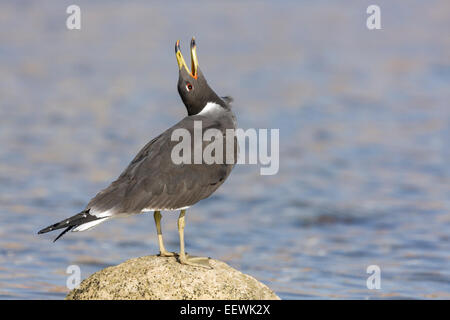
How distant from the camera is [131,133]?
2052 cm

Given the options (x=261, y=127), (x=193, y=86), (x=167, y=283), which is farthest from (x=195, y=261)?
(x=261, y=127)

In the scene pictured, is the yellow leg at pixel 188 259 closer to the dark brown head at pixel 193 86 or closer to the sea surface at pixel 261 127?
the dark brown head at pixel 193 86

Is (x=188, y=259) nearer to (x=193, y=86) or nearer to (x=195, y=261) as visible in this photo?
(x=195, y=261)

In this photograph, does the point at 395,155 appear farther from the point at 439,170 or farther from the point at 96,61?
the point at 96,61

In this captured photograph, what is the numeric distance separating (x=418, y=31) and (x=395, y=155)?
32.2ft

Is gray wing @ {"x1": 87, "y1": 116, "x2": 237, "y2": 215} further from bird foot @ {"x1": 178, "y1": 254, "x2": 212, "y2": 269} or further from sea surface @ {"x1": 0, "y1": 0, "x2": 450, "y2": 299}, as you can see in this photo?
sea surface @ {"x1": 0, "y1": 0, "x2": 450, "y2": 299}

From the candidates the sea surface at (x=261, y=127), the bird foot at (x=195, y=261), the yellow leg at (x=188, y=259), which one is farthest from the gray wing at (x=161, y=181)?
the sea surface at (x=261, y=127)

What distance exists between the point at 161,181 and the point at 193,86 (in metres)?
0.95

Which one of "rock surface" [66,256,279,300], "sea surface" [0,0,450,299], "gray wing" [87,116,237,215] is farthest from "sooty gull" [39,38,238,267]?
"sea surface" [0,0,450,299]

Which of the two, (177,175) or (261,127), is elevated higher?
(261,127)

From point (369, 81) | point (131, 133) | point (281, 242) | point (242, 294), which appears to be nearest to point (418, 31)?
point (369, 81)

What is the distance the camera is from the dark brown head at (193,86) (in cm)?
806

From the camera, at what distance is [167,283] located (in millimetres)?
7785

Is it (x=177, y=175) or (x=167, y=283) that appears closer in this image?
(x=167, y=283)
